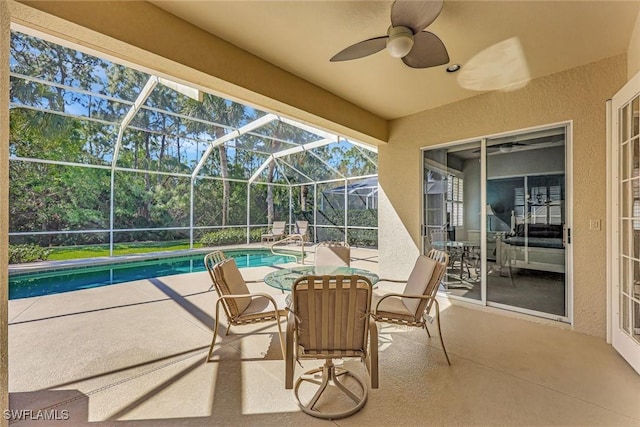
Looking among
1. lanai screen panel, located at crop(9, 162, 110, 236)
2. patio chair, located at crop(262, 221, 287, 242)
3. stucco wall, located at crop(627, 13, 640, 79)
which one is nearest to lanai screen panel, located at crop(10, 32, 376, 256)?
lanai screen panel, located at crop(9, 162, 110, 236)

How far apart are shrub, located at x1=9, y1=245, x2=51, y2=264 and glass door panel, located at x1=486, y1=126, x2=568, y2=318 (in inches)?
469

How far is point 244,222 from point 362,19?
11.0 m

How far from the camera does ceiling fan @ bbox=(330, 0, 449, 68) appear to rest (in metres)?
1.93

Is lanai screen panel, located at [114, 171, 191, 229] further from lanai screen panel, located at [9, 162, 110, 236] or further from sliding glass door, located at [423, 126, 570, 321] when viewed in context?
sliding glass door, located at [423, 126, 570, 321]

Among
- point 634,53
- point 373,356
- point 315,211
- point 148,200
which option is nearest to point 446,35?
point 634,53

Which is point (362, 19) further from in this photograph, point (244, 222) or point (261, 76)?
point (244, 222)

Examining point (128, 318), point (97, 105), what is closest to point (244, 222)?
point (97, 105)

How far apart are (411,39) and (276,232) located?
10469mm

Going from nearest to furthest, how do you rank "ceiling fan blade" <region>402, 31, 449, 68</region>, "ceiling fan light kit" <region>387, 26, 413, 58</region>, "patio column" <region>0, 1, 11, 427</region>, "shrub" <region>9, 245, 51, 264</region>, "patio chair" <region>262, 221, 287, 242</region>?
1. "patio column" <region>0, 1, 11, 427</region>
2. "ceiling fan light kit" <region>387, 26, 413, 58</region>
3. "ceiling fan blade" <region>402, 31, 449, 68</region>
4. "shrub" <region>9, 245, 51, 264</region>
5. "patio chair" <region>262, 221, 287, 242</region>

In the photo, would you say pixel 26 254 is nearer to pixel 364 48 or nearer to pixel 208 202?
pixel 208 202

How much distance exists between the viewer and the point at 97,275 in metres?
6.82

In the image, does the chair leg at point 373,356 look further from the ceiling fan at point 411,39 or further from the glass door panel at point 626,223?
the glass door panel at point 626,223

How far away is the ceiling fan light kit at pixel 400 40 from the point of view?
2.14m

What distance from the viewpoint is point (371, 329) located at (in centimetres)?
192
